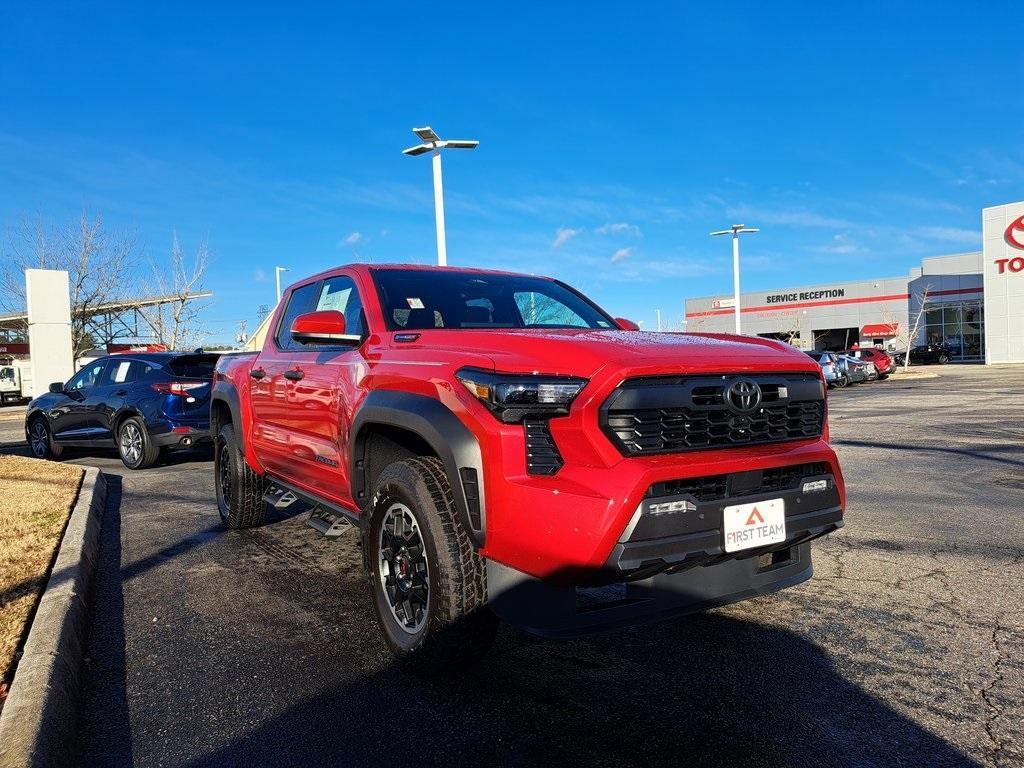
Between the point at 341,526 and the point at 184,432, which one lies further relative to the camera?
the point at 184,432

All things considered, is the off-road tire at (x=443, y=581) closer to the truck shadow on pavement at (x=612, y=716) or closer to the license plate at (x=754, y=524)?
the truck shadow on pavement at (x=612, y=716)

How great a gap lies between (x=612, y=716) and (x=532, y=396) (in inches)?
48.7

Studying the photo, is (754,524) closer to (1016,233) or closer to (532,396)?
(532,396)

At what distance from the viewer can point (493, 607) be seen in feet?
9.03

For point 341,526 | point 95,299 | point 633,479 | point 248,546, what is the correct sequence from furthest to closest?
1. point 95,299
2. point 248,546
3. point 341,526
4. point 633,479

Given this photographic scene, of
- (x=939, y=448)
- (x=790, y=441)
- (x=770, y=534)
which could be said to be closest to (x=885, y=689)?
(x=770, y=534)

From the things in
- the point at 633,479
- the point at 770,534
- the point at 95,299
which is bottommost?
the point at 770,534

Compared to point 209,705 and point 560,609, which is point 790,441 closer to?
point 560,609

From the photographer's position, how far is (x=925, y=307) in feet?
169

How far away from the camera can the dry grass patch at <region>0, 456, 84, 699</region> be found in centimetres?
343

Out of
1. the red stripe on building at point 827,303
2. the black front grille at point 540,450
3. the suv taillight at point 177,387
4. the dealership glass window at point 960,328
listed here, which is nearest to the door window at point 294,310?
the black front grille at point 540,450

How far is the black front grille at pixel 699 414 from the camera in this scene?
8.49ft

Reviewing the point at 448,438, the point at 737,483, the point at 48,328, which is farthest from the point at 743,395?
the point at 48,328

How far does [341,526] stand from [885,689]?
3058mm
